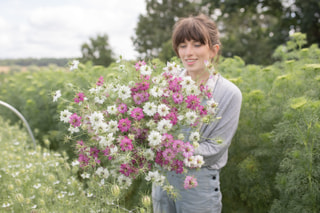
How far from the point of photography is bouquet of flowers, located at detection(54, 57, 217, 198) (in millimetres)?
1291

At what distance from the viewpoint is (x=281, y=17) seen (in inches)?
515

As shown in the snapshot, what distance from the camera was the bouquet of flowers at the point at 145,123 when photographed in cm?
129

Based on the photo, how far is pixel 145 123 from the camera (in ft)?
4.50

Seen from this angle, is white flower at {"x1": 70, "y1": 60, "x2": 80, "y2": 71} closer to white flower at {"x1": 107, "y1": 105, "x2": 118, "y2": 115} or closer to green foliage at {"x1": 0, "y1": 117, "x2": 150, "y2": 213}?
white flower at {"x1": 107, "y1": 105, "x2": 118, "y2": 115}

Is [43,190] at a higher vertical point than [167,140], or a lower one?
lower

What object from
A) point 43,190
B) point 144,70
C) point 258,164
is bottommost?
point 258,164

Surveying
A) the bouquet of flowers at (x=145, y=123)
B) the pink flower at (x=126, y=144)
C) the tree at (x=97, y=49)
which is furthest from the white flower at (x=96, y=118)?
the tree at (x=97, y=49)

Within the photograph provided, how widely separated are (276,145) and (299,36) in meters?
1.81

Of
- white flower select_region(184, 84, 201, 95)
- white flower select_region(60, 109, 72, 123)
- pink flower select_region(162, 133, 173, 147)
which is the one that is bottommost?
pink flower select_region(162, 133, 173, 147)

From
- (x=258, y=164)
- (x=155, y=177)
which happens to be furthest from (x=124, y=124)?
(x=258, y=164)

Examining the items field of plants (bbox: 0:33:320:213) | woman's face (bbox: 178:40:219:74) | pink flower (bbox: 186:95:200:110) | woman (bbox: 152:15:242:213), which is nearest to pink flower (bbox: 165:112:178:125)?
pink flower (bbox: 186:95:200:110)

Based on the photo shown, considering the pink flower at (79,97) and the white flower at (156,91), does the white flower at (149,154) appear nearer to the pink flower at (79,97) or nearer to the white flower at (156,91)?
the white flower at (156,91)

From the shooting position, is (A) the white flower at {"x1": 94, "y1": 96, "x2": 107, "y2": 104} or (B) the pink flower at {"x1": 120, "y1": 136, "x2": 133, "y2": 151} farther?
(A) the white flower at {"x1": 94, "y1": 96, "x2": 107, "y2": 104}

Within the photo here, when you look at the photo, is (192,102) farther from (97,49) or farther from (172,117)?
(97,49)
